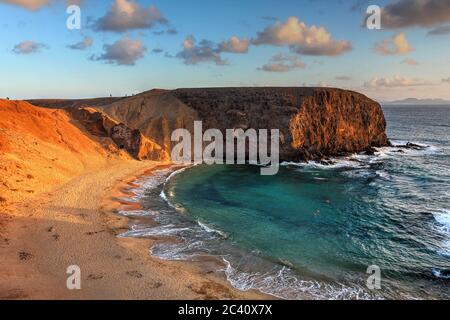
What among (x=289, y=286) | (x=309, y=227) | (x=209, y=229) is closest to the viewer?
(x=289, y=286)

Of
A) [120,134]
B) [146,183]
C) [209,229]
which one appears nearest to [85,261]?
[209,229]

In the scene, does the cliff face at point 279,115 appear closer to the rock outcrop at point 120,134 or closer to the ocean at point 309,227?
the rock outcrop at point 120,134

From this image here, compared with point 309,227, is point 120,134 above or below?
above

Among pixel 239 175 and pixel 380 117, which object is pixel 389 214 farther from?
pixel 380 117

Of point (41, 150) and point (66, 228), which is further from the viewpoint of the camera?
point (41, 150)

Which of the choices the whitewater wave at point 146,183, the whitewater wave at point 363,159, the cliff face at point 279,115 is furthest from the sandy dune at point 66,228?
the whitewater wave at point 363,159

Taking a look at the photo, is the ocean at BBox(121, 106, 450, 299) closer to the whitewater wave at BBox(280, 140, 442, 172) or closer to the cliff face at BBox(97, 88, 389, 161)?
the whitewater wave at BBox(280, 140, 442, 172)

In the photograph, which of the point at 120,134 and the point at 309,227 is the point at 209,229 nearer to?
the point at 309,227
